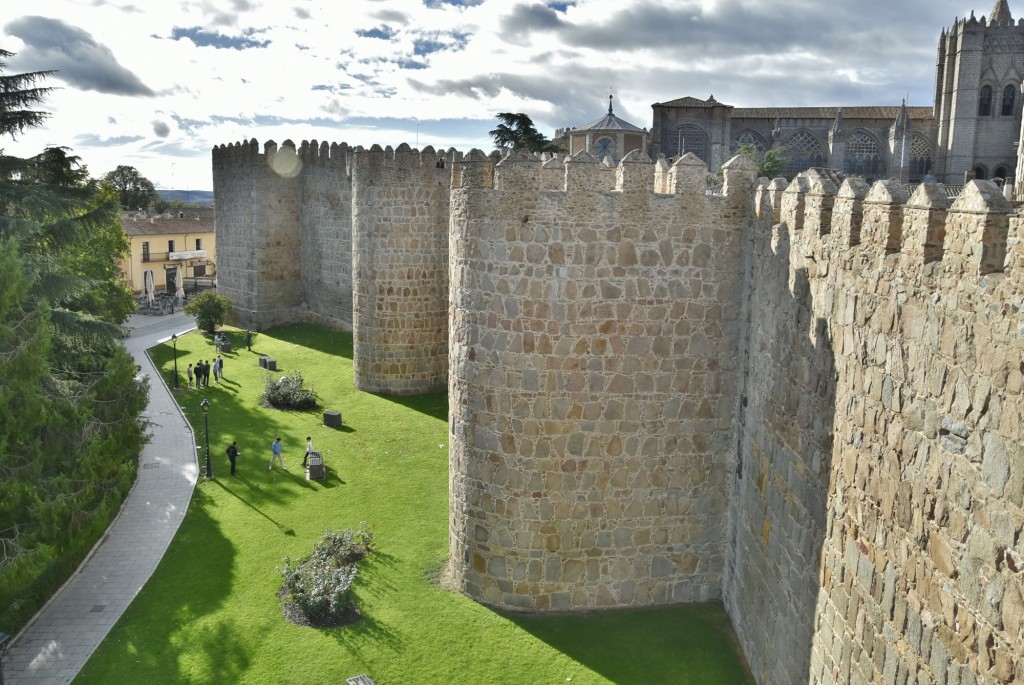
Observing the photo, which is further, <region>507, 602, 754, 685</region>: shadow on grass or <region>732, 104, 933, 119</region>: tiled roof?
<region>732, 104, 933, 119</region>: tiled roof

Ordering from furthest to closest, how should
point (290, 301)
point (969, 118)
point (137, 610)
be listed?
point (969, 118), point (290, 301), point (137, 610)

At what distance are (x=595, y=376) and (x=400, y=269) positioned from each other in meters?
13.3

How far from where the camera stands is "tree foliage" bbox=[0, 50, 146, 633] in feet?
36.5

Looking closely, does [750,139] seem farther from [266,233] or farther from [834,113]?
[266,233]

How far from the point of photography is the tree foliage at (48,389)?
1112 centimetres

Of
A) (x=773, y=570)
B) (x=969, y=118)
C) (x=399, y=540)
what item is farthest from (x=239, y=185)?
(x=969, y=118)

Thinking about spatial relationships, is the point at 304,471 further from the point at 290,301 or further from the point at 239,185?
the point at 239,185

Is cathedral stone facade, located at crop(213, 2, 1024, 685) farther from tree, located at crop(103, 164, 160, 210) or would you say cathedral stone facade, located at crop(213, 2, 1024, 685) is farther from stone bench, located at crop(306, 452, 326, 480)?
tree, located at crop(103, 164, 160, 210)

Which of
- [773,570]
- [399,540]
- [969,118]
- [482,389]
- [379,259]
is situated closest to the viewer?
[773,570]

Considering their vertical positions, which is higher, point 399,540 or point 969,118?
point 969,118

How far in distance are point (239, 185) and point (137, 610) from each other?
25.2 m

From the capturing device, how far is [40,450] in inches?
465

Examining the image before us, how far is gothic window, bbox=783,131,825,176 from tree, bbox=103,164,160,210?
57633 mm

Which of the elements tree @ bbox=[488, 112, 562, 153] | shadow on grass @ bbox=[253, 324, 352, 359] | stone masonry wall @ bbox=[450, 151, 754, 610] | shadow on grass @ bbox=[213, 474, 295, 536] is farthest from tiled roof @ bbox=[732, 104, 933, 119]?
stone masonry wall @ bbox=[450, 151, 754, 610]
